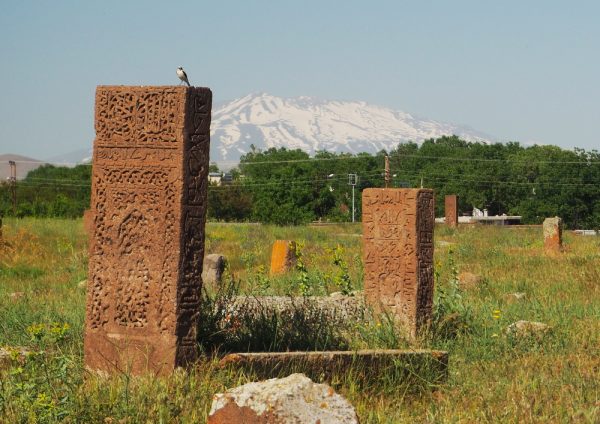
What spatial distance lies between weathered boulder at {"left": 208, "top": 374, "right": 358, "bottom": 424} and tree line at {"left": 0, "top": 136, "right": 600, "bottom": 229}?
221 ft

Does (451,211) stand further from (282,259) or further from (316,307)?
(316,307)

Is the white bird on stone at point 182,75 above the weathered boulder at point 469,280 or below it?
above

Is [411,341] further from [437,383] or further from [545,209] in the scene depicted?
[545,209]

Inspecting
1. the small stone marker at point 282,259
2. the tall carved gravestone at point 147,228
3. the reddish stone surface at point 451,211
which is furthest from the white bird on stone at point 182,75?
the reddish stone surface at point 451,211

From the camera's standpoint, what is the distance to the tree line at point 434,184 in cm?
8150

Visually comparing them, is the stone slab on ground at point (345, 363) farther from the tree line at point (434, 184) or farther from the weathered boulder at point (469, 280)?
the tree line at point (434, 184)

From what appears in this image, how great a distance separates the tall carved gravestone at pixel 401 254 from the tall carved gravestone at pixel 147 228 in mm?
3337

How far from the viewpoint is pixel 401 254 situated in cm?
979

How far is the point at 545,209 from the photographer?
83.1 m

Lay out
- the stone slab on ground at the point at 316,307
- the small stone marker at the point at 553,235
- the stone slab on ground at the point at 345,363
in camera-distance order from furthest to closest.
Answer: the small stone marker at the point at 553,235 < the stone slab on ground at the point at 316,307 < the stone slab on ground at the point at 345,363

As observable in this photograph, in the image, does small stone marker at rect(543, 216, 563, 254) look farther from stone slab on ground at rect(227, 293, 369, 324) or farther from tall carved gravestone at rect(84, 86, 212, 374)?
tall carved gravestone at rect(84, 86, 212, 374)

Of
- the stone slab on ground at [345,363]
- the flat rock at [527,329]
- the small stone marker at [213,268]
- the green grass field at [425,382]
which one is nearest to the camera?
the green grass field at [425,382]

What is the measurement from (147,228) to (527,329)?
3965mm

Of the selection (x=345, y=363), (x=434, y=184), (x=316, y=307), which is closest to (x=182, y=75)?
(x=345, y=363)
